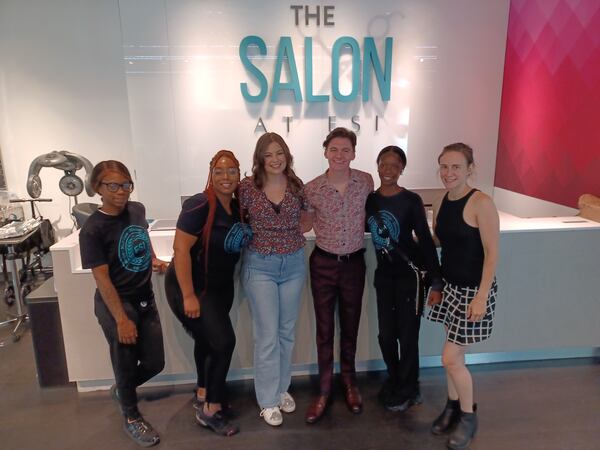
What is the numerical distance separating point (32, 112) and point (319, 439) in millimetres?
4306

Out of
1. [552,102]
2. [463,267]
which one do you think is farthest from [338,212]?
→ [552,102]

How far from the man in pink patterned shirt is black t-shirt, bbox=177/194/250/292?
0.37 metres

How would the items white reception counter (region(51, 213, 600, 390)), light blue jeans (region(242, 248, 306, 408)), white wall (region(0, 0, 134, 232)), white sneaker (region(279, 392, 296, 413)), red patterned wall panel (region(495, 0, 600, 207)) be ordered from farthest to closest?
white wall (region(0, 0, 134, 232)), red patterned wall panel (region(495, 0, 600, 207)), white reception counter (region(51, 213, 600, 390)), white sneaker (region(279, 392, 296, 413)), light blue jeans (region(242, 248, 306, 408))

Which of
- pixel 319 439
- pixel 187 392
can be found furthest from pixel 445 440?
pixel 187 392

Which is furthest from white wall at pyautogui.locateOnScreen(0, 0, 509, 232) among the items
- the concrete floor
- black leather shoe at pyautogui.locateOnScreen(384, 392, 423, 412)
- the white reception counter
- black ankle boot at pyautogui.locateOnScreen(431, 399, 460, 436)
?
black ankle boot at pyautogui.locateOnScreen(431, 399, 460, 436)

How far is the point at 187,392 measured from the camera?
2.48 meters

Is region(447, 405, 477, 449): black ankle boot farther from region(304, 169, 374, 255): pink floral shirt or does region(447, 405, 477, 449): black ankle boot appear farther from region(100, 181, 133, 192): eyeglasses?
region(100, 181, 133, 192): eyeglasses

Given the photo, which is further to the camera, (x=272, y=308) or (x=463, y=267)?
(x=272, y=308)

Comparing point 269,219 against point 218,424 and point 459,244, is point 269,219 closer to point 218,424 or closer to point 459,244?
point 459,244

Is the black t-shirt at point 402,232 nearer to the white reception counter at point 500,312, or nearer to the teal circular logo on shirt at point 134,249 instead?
the white reception counter at point 500,312

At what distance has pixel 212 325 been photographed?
1955mm

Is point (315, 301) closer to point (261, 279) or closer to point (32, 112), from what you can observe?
point (261, 279)

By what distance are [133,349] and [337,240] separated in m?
1.05

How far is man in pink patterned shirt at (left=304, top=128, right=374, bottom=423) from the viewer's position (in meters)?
2.04
